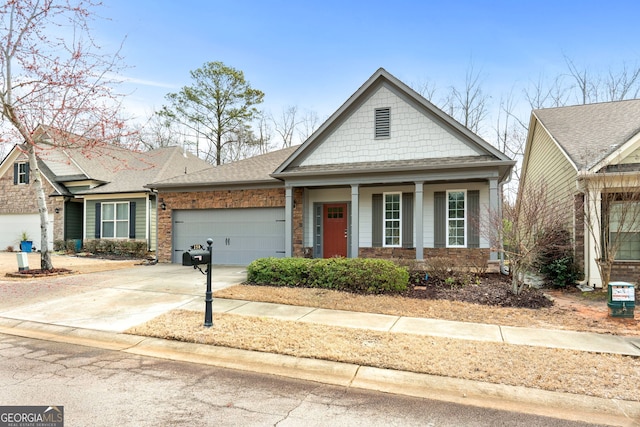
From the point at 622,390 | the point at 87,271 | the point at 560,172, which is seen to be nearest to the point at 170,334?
the point at 622,390

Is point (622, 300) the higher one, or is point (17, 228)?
point (17, 228)

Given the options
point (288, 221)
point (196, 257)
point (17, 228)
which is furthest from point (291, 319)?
point (17, 228)

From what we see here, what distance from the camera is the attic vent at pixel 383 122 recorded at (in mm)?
12344

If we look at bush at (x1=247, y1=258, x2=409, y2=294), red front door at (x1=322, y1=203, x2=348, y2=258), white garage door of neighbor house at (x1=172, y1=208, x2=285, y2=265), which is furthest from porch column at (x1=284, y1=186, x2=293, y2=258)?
bush at (x1=247, y1=258, x2=409, y2=294)

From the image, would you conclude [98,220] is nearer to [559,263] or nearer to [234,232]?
[234,232]

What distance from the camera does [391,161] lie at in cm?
1212

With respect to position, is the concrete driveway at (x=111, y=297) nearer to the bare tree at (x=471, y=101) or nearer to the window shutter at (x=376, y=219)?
the window shutter at (x=376, y=219)

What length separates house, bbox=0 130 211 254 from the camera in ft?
58.7

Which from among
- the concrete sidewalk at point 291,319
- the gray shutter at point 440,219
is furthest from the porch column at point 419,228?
the concrete sidewalk at point 291,319

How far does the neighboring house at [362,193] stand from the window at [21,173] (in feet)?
38.1

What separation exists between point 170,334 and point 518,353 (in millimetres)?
5029

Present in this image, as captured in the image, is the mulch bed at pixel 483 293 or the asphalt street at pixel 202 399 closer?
the asphalt street at pixel 202 399

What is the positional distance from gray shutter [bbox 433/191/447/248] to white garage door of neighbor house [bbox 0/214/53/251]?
64.0ft

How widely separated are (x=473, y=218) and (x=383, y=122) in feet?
13.9
